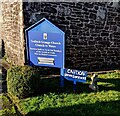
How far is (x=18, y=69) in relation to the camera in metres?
8.07

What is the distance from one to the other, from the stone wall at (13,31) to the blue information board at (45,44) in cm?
94

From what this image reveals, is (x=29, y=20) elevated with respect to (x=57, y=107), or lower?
elevated

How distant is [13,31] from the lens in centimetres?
→ 1026

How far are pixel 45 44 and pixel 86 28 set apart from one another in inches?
76.2

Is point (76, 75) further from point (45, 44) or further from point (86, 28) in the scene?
point (86, 28)

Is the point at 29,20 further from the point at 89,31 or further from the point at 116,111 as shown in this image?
the point at 116,111

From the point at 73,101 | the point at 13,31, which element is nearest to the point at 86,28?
the point at 13,31

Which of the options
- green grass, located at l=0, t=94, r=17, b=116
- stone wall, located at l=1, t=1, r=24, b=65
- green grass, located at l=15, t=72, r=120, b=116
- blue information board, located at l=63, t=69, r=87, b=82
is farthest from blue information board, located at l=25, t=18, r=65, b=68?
green grass, located at l=0, t=94, r=17, b=116

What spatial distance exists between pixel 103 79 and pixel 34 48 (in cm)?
234

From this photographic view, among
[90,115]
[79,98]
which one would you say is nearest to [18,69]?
[79,98]

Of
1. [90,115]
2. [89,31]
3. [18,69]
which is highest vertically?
[89,31]

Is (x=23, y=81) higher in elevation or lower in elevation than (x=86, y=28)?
lower

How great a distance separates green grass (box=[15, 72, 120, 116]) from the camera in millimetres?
7117

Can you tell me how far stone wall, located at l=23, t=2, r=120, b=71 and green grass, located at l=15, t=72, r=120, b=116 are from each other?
1.35 metres
